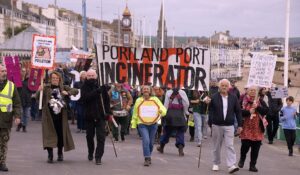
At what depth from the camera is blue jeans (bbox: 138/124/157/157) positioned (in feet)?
37.8

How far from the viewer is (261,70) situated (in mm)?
16656

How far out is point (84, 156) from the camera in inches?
490

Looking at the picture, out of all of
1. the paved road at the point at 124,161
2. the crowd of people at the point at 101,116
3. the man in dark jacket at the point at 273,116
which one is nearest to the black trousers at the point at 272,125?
the man in dark jacket at the point at 273,116

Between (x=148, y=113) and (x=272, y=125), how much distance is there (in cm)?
782

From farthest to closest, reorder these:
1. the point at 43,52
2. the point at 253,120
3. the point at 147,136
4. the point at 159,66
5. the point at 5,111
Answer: the point at 43,52, the point at 159,66, the point at 147,136, the point at 253,120, the point at 5,111

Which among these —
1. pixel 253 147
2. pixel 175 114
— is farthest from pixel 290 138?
pixel 253 147

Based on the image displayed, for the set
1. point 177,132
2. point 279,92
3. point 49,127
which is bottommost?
point 177,132

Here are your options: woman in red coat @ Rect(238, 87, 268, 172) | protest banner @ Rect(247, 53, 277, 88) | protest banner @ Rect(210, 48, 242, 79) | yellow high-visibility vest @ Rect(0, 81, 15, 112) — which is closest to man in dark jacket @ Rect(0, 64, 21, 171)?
yellow high-visibility vest @ Rect(0, 81, 15, 112)

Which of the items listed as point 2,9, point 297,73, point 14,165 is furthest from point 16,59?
point 297,73

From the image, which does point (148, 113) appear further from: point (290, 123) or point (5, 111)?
point (290, 123)

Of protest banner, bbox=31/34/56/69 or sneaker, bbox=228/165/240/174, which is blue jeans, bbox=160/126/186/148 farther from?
protest banner, bbox=31/34/56/69

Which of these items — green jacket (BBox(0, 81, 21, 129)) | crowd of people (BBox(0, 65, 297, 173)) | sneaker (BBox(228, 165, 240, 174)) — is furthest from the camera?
sneaker (BBox(228, 165, 240, 174))

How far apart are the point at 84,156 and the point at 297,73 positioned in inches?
4902

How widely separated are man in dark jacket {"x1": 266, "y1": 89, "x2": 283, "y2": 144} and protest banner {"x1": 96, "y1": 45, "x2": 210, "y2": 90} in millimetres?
5880
